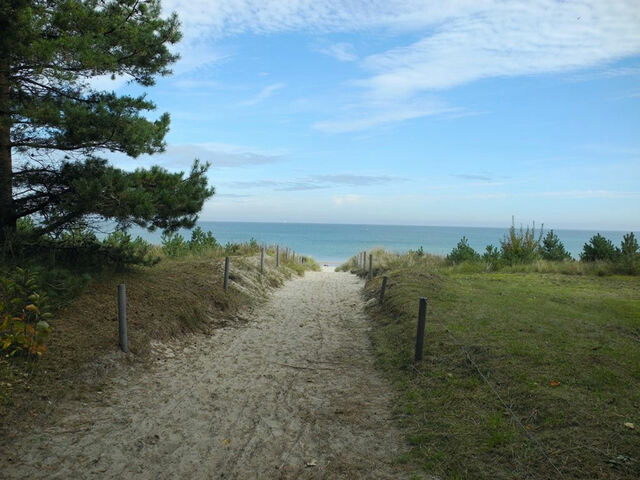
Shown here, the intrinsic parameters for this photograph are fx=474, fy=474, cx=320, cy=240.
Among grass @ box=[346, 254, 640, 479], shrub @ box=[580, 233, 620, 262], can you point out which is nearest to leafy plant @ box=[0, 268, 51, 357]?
grass @ box=[346, 254, 640, 479]

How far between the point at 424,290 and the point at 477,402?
763cm

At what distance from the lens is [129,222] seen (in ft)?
27.5

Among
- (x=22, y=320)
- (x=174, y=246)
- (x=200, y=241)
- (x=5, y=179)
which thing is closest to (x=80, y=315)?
(x=22, y=320)

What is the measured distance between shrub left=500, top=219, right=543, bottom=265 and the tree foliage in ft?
61.6

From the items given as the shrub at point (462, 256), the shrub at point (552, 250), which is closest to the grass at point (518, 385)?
the shrub at point (462, 256)

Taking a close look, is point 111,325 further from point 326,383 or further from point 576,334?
point 576,334

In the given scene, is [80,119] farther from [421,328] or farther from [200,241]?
[200,241]

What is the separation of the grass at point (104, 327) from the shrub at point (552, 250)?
18087mm

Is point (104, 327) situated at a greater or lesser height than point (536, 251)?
lesser

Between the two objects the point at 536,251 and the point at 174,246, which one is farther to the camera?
the point at 536,251

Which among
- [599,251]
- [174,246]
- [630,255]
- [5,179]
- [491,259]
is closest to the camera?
[5,179]

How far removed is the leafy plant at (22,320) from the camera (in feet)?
19.4

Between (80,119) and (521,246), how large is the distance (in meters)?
22.1

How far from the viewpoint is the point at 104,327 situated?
24.8 feet
